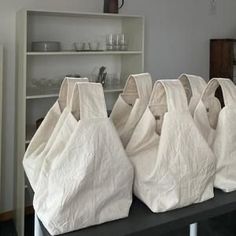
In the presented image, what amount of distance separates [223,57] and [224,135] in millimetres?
2947

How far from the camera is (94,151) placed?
835 mm

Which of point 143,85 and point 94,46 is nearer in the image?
point 143,85

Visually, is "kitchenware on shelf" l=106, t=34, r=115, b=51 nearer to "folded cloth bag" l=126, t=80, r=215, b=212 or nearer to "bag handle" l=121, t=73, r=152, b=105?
"bag handle" l=121, t=73, r=152, b=105

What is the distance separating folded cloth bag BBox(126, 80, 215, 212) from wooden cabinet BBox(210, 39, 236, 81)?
3.00 metres

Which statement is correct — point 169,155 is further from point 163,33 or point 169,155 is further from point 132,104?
point 163,33

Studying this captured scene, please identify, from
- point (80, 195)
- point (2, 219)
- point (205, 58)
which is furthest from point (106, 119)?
point (205, 58)

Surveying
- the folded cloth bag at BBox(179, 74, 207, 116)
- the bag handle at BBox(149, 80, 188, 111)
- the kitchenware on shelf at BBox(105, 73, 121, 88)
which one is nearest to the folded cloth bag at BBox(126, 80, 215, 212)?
the bag handle at BBox(149, 80, 188, 111)

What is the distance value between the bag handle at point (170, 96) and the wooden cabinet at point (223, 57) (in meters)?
3.01

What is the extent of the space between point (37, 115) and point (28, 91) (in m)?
0.37

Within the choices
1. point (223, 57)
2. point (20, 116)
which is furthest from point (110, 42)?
point (223, 57)

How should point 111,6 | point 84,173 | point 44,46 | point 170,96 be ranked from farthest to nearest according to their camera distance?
point 111,6 < point 44,46 < point 170,96 < point 84,173

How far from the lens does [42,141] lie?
41.8 inches

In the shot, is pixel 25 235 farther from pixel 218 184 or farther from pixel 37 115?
pixel 218 184

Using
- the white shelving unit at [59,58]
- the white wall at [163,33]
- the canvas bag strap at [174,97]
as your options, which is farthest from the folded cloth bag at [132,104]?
the white wall at [163,33]
